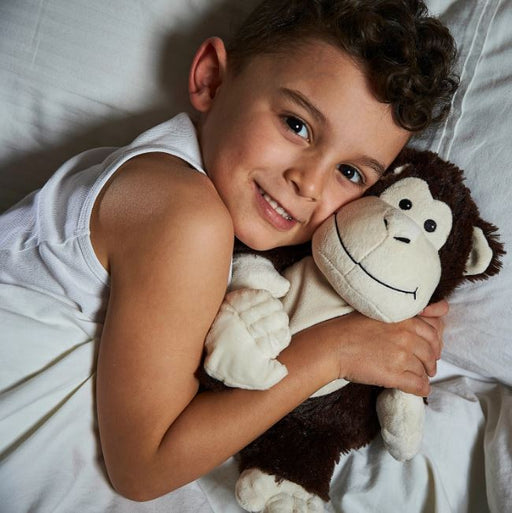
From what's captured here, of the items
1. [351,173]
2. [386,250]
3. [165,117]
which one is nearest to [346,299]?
[386,250]

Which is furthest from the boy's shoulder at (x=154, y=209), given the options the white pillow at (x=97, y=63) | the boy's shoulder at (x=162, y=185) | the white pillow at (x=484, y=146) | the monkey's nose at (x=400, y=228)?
the white pillow at (x=484, y=146)

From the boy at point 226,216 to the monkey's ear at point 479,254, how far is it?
13 cm

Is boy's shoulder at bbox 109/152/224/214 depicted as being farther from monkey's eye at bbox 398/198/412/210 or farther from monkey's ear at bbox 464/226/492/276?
monkey's ear at bbox 464/226/492/276

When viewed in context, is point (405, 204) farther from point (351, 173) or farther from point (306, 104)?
point (306, 104)

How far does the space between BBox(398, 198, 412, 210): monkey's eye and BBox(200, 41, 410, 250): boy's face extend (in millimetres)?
89

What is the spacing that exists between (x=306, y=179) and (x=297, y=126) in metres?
0.08

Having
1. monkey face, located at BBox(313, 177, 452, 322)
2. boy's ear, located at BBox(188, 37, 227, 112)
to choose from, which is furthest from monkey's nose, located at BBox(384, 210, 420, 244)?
boy's ear, located at BBox(188, 37, 227, 112)

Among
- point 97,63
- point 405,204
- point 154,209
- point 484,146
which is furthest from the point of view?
point 97,63

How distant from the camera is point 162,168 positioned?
0.88m

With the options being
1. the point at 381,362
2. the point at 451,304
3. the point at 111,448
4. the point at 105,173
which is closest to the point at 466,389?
the point at 451,304

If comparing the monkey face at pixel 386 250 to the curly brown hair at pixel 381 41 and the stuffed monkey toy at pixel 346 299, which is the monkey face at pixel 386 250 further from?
the curly brown hair at pixel 381 41

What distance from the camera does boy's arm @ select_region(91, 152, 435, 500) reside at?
81cm

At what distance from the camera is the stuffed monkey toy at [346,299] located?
829mm

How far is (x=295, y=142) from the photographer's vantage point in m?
0.91
